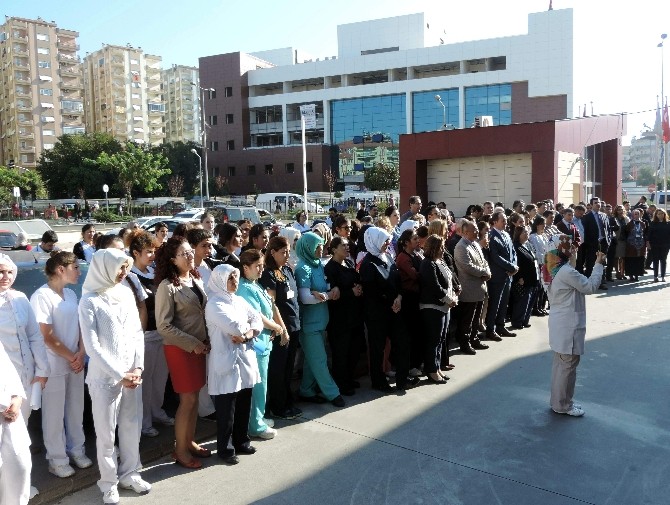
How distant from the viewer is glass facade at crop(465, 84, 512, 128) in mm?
65500

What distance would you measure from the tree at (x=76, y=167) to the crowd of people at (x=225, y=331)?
214ft

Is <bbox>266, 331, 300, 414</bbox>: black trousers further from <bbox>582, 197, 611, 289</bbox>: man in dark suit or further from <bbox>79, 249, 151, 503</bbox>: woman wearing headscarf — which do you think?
<bbox>582, 197, 611, 289</bbox>: man in dark suit

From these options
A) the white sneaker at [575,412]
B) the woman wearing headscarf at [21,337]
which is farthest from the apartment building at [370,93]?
the woman wearing headscarf at [21,337]

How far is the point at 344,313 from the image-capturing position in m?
6.65

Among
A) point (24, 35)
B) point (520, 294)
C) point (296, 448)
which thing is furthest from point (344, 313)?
point (24, 35)

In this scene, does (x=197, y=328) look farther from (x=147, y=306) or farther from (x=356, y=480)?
(x=356, y=480)

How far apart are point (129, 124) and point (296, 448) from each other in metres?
118

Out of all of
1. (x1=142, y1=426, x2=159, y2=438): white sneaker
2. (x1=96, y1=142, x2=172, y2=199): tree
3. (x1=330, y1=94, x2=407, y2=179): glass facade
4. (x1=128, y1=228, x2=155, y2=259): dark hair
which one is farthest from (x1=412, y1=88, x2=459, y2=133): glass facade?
(x1=142, y1=426, x2=159, y2=438): white sneaker

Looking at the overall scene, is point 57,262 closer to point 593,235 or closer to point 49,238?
point 49,238

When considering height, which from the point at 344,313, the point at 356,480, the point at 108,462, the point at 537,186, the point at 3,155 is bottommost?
the point at 356,480

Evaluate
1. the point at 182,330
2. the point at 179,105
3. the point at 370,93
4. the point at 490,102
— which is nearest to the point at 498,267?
the point at 182,330

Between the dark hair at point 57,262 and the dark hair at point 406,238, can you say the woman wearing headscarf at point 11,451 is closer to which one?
the dark hair at point 57,262

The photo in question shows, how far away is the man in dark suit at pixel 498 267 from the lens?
9.16m

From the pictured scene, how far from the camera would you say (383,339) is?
22.5ft
